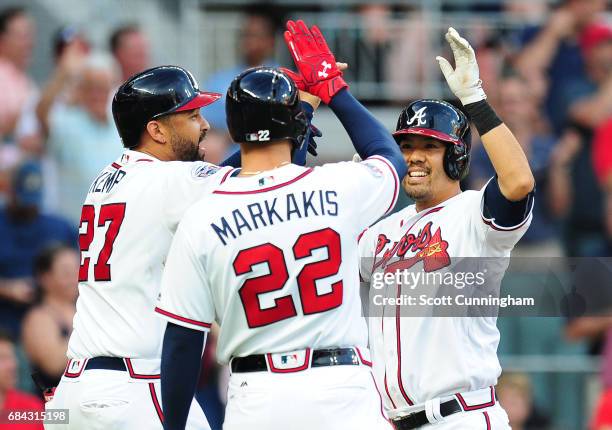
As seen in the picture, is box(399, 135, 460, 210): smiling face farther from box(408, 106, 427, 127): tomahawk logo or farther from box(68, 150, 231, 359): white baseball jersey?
box(68, 150, 231, 359): white baseball jersey

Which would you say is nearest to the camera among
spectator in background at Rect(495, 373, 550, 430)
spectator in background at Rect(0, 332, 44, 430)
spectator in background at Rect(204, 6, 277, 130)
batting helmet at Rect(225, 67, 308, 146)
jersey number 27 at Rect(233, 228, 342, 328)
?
jersey number 27 at Rect(233, 228, 342, 328)

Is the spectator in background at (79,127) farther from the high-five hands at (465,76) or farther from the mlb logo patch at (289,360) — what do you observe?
the mlb logo patch at (289,360)

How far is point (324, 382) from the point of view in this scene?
4.56 m

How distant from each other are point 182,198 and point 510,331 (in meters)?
5.64

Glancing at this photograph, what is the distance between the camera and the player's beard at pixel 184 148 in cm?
551

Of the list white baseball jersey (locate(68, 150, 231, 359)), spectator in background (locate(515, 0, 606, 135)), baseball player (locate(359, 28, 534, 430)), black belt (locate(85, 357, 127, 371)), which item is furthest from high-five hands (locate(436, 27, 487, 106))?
spectator in background (locate(515, 0, 606, 135))

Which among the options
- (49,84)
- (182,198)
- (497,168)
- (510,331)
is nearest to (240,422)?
(182,198)

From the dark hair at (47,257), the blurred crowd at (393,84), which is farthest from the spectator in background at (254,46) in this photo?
the dark hair at (47,257)

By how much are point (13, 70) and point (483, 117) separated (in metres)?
7.25

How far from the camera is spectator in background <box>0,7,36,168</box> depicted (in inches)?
439

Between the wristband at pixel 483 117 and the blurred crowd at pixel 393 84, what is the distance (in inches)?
182

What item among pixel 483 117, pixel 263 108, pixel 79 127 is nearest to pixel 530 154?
pixel 79 127

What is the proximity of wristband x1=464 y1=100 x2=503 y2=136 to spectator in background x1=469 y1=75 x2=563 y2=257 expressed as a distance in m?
5.53

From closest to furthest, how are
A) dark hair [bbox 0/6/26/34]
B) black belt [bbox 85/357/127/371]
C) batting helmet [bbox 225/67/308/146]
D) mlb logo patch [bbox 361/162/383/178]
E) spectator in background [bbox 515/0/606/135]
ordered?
batting helmet [bbox 225/67/308/146]
mlb logo patch [bbox 361/162/383/178]
black belt [bbox 85/357/127/371]
dark hair [bbox 0/6/26/34]
spectator in background [bbox 515/0/606/135]
